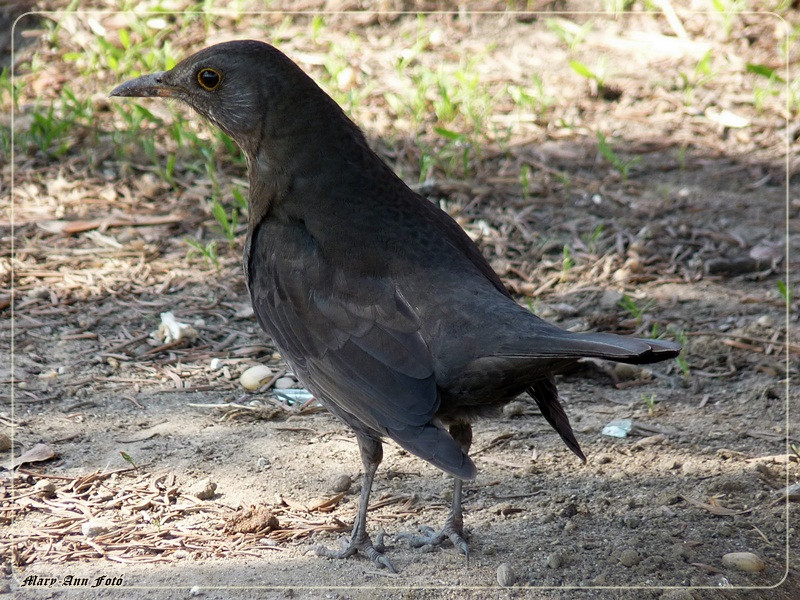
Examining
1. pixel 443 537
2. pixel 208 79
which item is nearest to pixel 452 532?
pixel 443 537

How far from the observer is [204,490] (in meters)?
4.25

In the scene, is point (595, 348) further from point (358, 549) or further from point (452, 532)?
point (358, 549)

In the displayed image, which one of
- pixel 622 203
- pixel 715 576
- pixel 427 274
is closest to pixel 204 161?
pixel 622 203

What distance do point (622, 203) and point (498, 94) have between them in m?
1.59

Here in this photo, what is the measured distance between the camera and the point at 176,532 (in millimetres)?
4031

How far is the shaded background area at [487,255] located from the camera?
3984 mm

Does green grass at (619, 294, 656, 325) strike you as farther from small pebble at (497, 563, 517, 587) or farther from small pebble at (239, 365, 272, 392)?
small pebble at (497, 563, 517, 587)

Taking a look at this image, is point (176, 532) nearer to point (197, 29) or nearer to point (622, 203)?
point (622, 203)

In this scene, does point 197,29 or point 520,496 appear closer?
point 520,496

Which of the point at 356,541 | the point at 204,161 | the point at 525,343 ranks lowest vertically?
the point at 356,541

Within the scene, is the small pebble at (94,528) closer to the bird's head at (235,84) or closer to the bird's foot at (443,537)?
the bird's foot at (443,537)

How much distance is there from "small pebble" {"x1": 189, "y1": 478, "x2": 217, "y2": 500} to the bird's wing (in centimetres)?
69

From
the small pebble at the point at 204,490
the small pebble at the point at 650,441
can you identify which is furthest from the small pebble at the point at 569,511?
the small pebble at the point at 204,490

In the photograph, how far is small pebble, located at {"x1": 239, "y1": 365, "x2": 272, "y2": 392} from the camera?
5.17 meters
